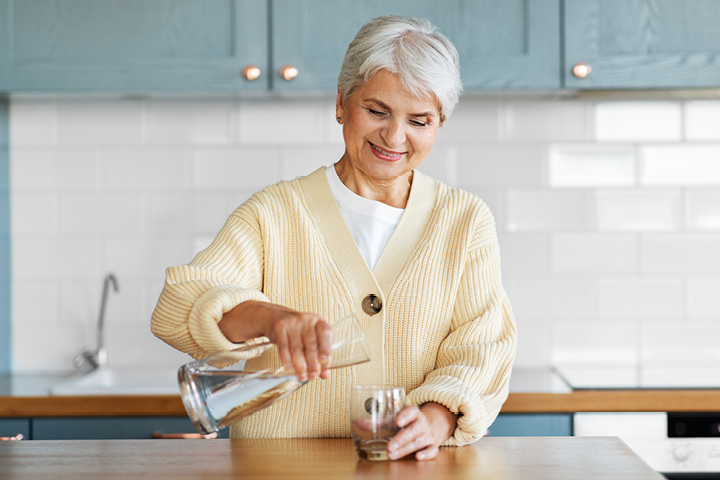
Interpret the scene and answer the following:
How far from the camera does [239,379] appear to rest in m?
0.89

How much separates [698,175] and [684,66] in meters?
0.44

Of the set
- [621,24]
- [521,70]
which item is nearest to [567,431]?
[521,70]

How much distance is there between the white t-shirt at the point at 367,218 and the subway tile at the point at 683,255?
1.30m

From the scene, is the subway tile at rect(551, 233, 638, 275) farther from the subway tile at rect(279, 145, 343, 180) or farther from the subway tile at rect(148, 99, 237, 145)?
the subway tile at rect(148, 99, 237, 145)

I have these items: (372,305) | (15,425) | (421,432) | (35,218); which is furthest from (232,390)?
(35,218)

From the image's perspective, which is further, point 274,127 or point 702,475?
point 274,127

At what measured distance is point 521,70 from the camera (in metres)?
2.02

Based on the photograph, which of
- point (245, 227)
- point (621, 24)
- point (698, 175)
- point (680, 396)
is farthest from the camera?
point (698, 175)

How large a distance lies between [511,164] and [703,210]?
24.4 inches

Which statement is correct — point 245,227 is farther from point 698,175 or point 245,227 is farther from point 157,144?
point 698,175

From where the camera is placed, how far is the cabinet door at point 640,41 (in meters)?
2.02

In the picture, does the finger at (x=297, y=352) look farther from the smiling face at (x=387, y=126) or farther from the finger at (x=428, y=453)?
the smiling face at (x=387, y=126)

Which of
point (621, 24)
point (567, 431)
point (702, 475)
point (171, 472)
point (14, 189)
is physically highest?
point (621, 24)

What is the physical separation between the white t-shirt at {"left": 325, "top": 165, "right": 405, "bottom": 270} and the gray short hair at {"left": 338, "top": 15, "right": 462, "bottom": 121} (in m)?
0.22
